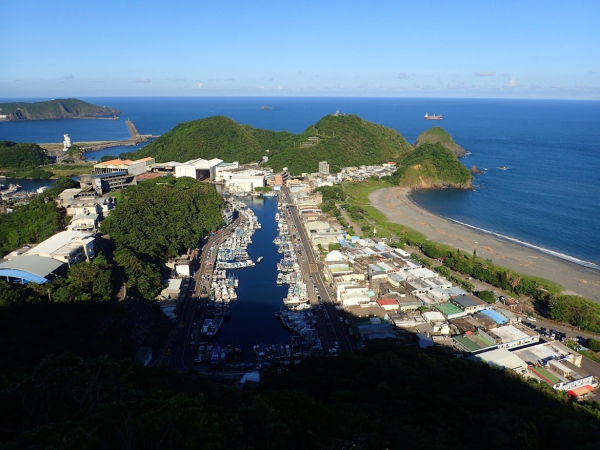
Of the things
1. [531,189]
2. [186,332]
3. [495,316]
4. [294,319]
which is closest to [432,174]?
[531,189]

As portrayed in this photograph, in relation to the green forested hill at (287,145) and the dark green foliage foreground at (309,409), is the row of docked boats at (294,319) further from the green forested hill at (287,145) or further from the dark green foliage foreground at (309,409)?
the green forested hill at (287,145)

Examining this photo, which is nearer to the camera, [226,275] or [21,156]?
[226,275]

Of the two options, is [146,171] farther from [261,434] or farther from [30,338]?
[261,434]

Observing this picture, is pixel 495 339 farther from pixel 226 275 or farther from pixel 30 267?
pixel 30 267

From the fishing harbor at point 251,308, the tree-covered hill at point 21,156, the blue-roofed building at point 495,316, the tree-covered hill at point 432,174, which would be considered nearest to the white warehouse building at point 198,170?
the fishing harbor at point 251,308

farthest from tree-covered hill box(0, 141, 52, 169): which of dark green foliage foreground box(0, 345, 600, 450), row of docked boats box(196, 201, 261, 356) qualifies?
dark green foliage foreground box(0, 345, 600, 450)

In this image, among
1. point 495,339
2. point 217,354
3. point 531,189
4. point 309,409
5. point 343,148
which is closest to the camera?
point 309,409

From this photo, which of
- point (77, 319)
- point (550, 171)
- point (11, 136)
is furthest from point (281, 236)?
point (11, 136)

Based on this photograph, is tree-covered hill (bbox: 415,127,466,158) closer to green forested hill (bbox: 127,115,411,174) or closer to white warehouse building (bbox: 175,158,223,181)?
green forested hill (bbox: 127,115,411,174)
